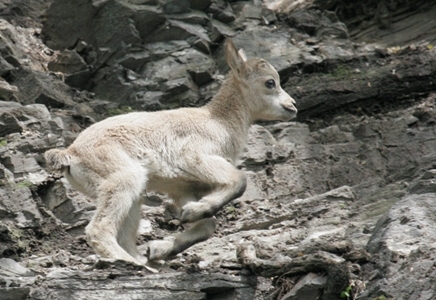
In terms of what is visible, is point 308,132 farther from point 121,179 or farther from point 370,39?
point 121,179

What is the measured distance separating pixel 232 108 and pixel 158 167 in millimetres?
1791

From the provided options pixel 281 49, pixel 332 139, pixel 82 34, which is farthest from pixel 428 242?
pixel 82 34

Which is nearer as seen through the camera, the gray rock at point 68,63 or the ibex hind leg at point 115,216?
the ibex hind leg at point 115,216

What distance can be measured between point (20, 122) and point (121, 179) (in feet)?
13.1

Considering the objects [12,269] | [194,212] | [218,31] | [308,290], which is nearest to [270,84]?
[194,212]

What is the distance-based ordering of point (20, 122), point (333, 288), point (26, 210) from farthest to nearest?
1. point (20, 122)
2. point (26, 210)
3. point (333, 288)

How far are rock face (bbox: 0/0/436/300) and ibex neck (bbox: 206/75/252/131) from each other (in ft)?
4.65

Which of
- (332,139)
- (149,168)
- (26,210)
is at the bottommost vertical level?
(332,139)

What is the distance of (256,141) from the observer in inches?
569

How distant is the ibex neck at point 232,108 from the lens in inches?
474

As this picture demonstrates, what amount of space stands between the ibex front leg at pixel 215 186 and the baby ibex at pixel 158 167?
1cm

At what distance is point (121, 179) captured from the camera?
10.4m

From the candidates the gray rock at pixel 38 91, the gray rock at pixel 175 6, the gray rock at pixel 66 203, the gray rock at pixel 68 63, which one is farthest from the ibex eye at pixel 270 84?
the gray rock at pixel 175 6

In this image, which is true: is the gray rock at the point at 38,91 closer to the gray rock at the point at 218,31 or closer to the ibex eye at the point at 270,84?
the gray rock at the point at 218,31
